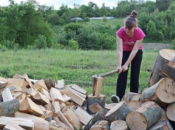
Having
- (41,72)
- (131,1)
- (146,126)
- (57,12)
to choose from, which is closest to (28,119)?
(146,126)

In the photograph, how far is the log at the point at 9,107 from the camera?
3209 mm

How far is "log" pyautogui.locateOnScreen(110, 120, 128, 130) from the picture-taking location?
313 centimetres

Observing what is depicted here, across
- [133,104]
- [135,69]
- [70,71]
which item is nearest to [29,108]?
[133,104]

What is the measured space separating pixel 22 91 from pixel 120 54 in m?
1.44

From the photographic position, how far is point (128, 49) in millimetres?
4395

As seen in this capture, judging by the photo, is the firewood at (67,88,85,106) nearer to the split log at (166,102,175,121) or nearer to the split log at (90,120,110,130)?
the split log at (90,120,110,130)

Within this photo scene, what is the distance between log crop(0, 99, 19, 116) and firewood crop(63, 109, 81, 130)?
2.53 ft

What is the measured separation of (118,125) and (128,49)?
1.51 metres

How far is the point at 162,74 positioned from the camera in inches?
149

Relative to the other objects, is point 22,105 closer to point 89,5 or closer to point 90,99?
point 90,99

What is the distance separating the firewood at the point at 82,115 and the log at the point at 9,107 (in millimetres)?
981

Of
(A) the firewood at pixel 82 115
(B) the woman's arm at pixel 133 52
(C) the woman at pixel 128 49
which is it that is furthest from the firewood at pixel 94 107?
(B) the woman's arm at pixel 133 52

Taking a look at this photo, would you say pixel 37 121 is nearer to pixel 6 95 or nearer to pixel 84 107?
pixel 6 95

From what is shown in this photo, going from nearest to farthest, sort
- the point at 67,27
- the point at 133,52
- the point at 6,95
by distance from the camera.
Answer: the point at 6,95, the point at 133,52, the point at 67,27
